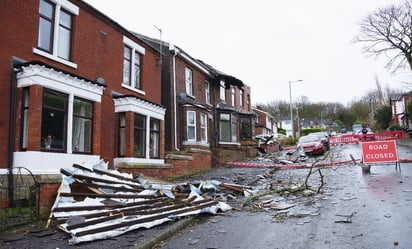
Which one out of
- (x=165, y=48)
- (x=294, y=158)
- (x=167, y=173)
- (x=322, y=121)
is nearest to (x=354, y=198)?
(x=167, y=173)

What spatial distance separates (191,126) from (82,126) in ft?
31.4

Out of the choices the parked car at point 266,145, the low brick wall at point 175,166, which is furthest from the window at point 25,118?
the parked car at point 266,145

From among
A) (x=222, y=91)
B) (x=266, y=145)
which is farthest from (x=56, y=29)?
(x=266, y=145)

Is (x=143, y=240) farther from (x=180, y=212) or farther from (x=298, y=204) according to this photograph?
(x=298, y=204)

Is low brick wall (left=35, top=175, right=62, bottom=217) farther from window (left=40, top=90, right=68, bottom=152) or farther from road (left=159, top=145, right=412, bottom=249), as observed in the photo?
road (left=159, top=145, right=412, bottom=249)

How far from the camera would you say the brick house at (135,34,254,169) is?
19.2 m

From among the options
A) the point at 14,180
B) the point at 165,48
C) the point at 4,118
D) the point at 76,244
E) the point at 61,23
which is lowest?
the point at 76,244

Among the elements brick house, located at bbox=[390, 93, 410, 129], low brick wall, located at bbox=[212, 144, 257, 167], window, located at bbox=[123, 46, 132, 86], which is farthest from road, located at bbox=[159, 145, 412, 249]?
brick house, located at bbox=[390, 93, 410, 129]

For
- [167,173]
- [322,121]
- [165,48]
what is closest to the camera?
[167,173]

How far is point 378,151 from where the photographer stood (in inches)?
551

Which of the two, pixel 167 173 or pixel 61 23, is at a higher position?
pixel 61 23

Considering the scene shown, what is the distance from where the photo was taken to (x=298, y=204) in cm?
844

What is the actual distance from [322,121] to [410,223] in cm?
9490

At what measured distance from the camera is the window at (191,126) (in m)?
20.0
